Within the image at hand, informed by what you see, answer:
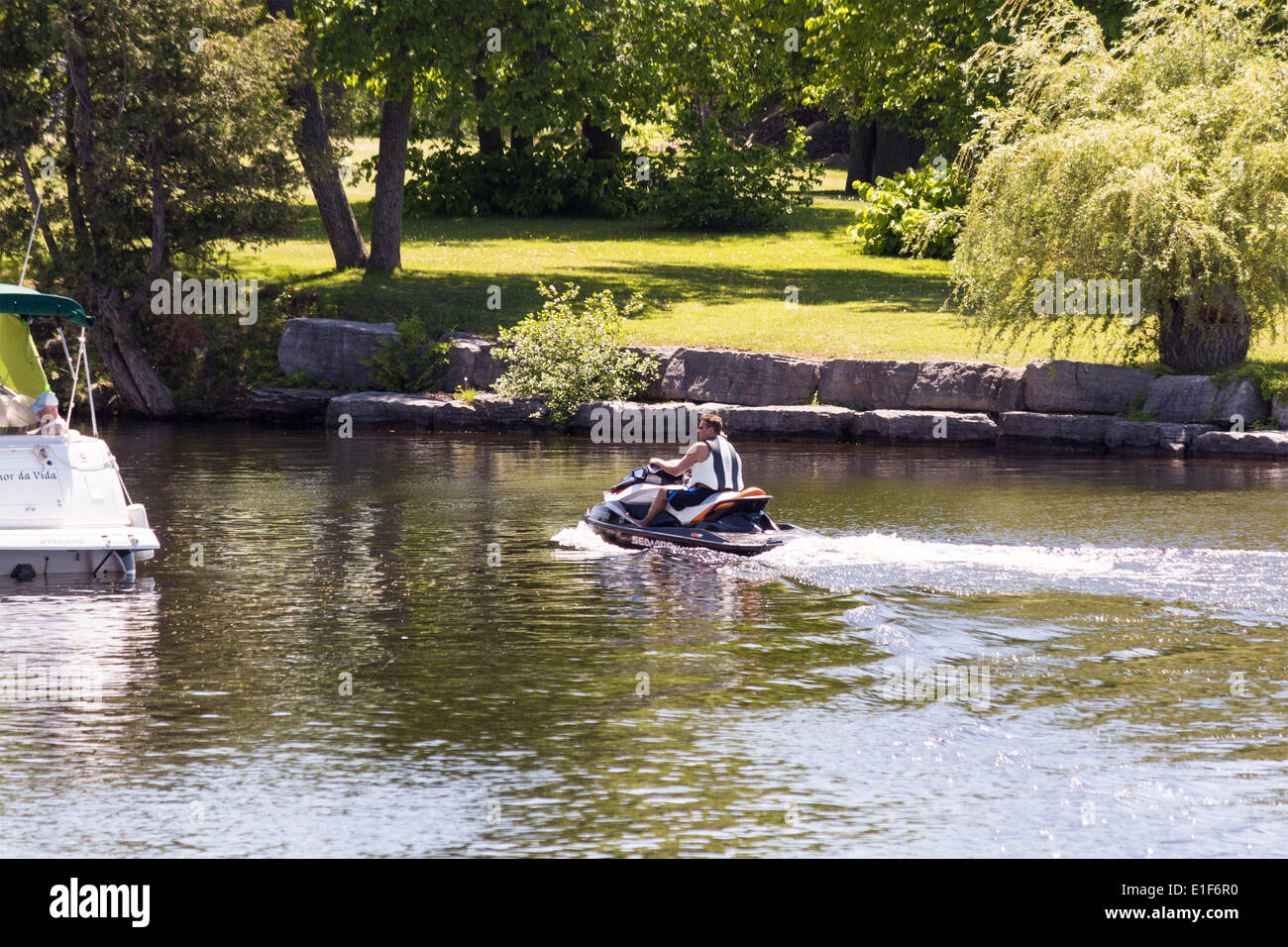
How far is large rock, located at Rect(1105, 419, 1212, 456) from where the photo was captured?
2106 centimetres

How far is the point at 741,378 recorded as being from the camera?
24.0 metres

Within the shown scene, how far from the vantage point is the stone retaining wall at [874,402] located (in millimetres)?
Result: 21484

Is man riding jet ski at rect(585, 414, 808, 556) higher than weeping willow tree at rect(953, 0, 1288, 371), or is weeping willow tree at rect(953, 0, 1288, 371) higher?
weeping willow tree at rect(953, 0, 1288, 371)

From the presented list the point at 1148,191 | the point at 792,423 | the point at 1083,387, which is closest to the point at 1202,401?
the point at 1083,387

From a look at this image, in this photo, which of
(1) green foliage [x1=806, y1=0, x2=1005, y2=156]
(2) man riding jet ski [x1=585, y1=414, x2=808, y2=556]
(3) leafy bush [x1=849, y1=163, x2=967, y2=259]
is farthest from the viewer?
(3) leafy bush [x1=849, y1=163, x2=967, y2=259]

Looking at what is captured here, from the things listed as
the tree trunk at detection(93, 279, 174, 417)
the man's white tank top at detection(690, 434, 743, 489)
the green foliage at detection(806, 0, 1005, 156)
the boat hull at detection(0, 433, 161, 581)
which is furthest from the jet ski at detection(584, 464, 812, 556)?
the green foliage at detection(806, 0, 1005, 156)

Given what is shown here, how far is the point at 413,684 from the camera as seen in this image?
933cm

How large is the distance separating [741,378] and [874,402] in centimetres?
219

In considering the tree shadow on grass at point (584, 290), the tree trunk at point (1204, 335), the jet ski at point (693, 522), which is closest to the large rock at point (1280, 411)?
the tree trunk at point (1204, 335)

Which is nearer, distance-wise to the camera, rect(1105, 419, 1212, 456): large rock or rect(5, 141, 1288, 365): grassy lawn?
rect(1105, 419, 1212, 456): large rock

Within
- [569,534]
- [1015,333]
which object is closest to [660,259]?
[1015,333]

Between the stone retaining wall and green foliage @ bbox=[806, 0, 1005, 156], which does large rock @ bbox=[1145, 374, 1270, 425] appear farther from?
green foliage @ bbox=[806, 0, 1005, 156]

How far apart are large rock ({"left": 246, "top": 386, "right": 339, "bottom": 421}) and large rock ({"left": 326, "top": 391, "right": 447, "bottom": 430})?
554 millimetres
